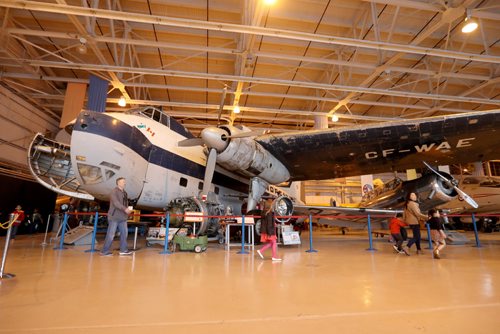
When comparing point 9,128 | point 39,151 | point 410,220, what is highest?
point 9,128

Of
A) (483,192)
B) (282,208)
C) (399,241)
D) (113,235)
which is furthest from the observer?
(483,192)

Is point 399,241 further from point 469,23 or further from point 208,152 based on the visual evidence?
point 469,23

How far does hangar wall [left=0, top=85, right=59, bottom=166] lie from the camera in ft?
44.5

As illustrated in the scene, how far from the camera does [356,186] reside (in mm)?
35000

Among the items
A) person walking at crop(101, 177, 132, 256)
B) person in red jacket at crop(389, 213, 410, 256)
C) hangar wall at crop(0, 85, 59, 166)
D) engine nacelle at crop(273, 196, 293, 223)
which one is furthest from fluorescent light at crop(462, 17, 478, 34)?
hangar wall at crop(0, 85, 59, 166)

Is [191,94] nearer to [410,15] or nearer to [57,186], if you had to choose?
[57,186]

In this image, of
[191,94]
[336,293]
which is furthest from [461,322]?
[191,94]

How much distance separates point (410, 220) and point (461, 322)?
494 cm

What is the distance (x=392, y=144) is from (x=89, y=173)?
875cm

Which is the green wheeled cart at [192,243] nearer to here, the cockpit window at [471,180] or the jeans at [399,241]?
the jeans at [399,241]

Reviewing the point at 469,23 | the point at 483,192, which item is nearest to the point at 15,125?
the point at 469,23

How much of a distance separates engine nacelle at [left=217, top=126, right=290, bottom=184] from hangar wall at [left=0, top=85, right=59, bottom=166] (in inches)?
520

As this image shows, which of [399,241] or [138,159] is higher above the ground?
[138,159]

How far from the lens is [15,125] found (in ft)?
47.4
